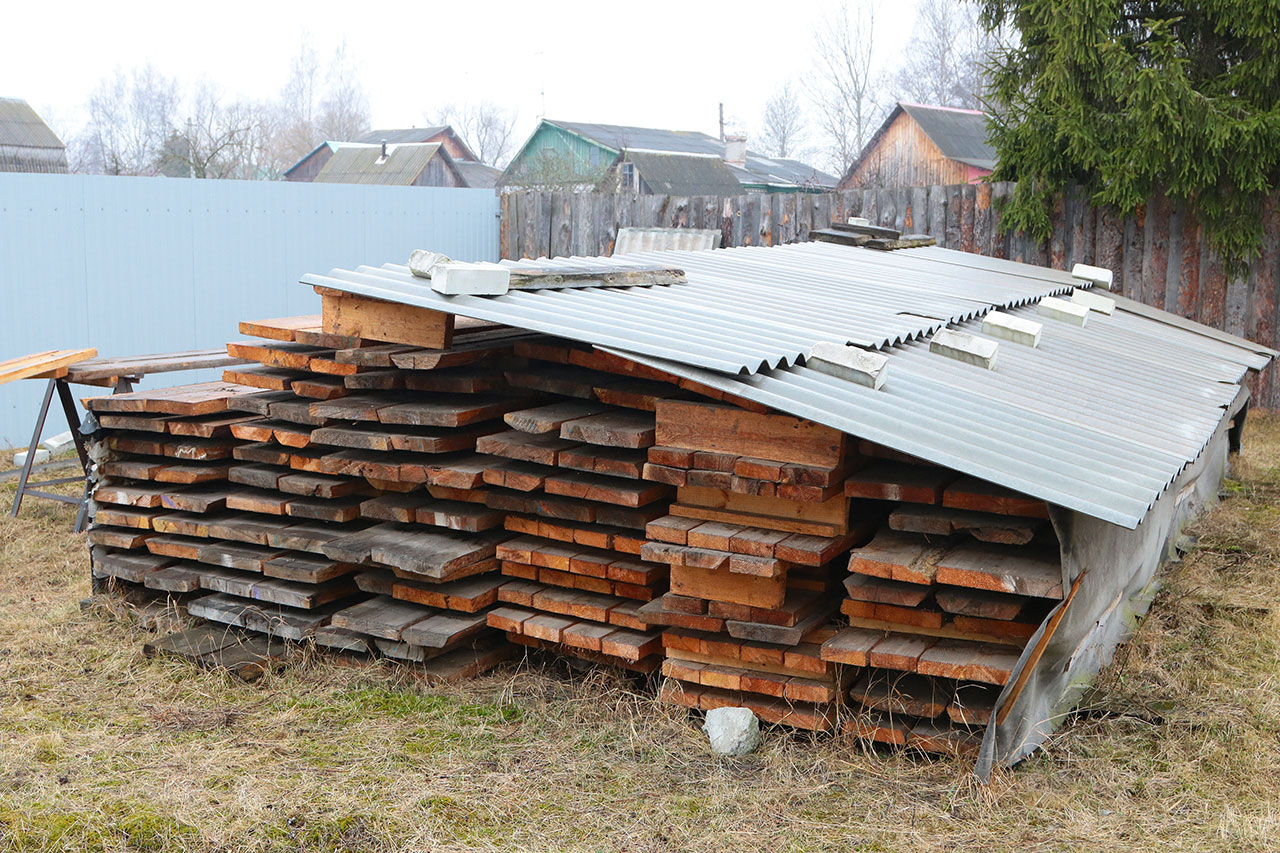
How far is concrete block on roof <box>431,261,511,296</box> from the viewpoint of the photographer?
4.47 m

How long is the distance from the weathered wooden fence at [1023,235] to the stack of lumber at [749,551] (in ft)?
24.0

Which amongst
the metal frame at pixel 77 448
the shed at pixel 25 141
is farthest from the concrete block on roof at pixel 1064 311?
the shed at pixel 25 141

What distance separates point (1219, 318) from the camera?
33.8 ft

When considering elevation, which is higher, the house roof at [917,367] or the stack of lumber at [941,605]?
the house roof at [917,367]

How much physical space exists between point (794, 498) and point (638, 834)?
4.24 ft

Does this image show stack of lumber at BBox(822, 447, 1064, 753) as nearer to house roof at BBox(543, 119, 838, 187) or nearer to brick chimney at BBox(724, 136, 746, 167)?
house roof at BBox(543, 119, 838, 187)

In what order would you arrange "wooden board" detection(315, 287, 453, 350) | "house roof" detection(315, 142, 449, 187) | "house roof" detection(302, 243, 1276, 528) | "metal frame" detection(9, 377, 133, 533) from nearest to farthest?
1. "house roof" detection(302, 243, 1276, 528)
2. "wooden board" detection(315, 287, 453, 350)
3. "metal frame" detection(9, 377, 133, 533)
4. "house roof" detection(315, 142, 449, 187)

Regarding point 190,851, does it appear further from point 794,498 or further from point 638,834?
point 794,498

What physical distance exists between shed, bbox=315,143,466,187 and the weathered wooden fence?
76.7ft

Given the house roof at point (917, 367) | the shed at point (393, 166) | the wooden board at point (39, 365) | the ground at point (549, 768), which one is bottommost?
the ground at point (549, 768)

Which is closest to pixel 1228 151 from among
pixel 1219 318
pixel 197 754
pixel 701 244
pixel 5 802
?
pixel 1219 318

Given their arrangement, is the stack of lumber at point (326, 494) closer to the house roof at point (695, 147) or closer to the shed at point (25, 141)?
the shed at point (25, 141)

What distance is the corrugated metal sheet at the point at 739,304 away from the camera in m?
4.26

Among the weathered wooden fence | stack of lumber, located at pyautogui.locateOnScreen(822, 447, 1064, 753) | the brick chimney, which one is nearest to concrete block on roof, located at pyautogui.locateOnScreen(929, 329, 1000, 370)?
stack of lumber, located at pyautogui.locateOnScreen(822, 447, 1064, 753)
